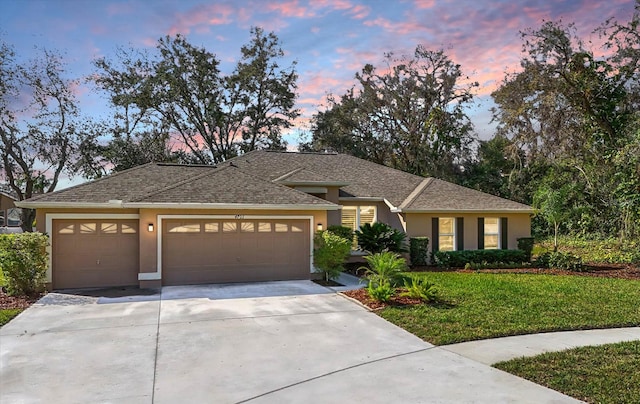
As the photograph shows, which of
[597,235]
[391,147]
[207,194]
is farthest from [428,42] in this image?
[207,194]

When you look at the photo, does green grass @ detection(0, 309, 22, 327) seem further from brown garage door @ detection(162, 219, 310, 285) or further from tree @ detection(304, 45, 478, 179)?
tree @ detection(304, 45, 478, 179)

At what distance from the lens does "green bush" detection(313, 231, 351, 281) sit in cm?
1280

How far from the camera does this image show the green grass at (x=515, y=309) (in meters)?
8.00

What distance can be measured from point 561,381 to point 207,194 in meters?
10.1

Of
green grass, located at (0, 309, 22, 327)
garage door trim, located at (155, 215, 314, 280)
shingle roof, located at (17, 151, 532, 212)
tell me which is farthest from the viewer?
shingle roof, located at (17, 151, 532, 212)

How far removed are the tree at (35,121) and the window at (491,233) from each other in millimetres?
25747

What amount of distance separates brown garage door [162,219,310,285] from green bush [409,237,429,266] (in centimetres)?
494

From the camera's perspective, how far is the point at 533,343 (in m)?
7.20

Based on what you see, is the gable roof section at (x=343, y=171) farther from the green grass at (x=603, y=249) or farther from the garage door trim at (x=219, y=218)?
the green grass at (x=603, y=249)

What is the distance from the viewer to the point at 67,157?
2908cm

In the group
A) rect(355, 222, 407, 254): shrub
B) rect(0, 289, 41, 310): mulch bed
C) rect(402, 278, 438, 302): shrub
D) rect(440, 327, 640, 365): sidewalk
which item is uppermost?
rect(355, 222, 407, 254): shrub

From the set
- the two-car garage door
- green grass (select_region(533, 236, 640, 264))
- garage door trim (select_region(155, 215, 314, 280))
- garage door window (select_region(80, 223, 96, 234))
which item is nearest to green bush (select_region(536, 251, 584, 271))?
green grass (select_region(533, 236, 640, 264))

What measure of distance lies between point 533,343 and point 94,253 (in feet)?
36.2

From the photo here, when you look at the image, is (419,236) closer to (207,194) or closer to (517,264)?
(517,264)
